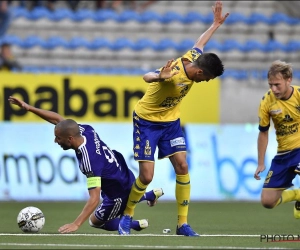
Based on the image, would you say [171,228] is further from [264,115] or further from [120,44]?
[120,44]

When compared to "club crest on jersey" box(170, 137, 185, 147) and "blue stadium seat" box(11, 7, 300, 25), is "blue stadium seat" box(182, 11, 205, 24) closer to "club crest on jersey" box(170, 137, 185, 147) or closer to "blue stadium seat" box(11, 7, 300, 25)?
"blue stadium seat" box(11, 7, 300, 25)

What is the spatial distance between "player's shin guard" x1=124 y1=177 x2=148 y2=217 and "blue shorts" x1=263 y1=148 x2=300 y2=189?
1548mm

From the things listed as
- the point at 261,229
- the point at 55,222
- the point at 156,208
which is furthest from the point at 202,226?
the point at 156,208

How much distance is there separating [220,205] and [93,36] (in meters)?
7.51

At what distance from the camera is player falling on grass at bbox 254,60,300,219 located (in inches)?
344

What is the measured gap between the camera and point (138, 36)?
2052 cm

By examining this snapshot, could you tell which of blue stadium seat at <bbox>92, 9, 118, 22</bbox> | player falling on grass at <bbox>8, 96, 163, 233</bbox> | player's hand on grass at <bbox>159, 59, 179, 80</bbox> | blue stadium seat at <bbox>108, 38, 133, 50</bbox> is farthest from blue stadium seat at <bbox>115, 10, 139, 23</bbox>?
player's hand on grass at <bbox>159, 59, 179, 80</bbox>

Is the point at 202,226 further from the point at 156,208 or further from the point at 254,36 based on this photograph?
the point at 254,36

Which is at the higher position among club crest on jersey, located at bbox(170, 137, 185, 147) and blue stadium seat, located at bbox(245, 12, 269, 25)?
blue stadium seat, located at bbox(245, 12, 269, 25)

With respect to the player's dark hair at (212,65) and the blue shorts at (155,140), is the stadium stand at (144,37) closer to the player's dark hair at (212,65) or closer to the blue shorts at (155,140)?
the blue shorts at (155,140)

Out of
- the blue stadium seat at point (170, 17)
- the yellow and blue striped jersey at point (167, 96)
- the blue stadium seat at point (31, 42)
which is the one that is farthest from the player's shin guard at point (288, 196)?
the blue stadium seat at point (170, 17)

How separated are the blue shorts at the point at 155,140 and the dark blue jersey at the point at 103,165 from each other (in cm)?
27

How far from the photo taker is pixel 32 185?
47.5 ft

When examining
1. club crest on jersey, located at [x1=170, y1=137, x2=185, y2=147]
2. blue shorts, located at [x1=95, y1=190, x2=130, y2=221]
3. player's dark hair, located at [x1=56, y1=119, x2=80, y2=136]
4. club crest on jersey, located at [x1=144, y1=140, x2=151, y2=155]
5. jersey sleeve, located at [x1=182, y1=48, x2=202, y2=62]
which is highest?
jersey sleeve, located at [x1=182, y1=48, x2=202, y2=62]
